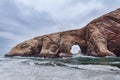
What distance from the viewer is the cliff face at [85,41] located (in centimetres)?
7562

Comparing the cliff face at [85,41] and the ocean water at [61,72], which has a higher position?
the cliff face at [85,41]

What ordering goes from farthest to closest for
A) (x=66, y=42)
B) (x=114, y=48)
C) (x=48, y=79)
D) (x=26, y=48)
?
(x=26, y=48) < (x=66, y=42) < (x=114, y=48) < (x=48, y=79)

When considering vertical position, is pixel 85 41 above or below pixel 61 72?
above

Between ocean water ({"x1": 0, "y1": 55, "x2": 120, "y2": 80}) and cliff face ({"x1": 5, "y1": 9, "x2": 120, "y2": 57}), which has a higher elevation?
cliff face ({"x1": 5, "y1": 9, "x2": 120, "y2": 57})

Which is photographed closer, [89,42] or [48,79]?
[48,79]

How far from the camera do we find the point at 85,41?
275 ft

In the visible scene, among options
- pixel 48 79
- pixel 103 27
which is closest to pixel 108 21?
pixel 103 27

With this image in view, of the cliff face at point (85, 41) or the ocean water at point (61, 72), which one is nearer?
the ocean water at point (61, 72)

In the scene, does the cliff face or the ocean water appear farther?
the cliff face

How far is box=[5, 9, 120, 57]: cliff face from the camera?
75.6 metres

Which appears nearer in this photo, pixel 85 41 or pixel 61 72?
pixel 61 72

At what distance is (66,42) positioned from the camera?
8225cm

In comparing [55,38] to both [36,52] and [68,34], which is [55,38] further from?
[36,52]

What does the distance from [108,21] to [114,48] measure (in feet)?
25.1
